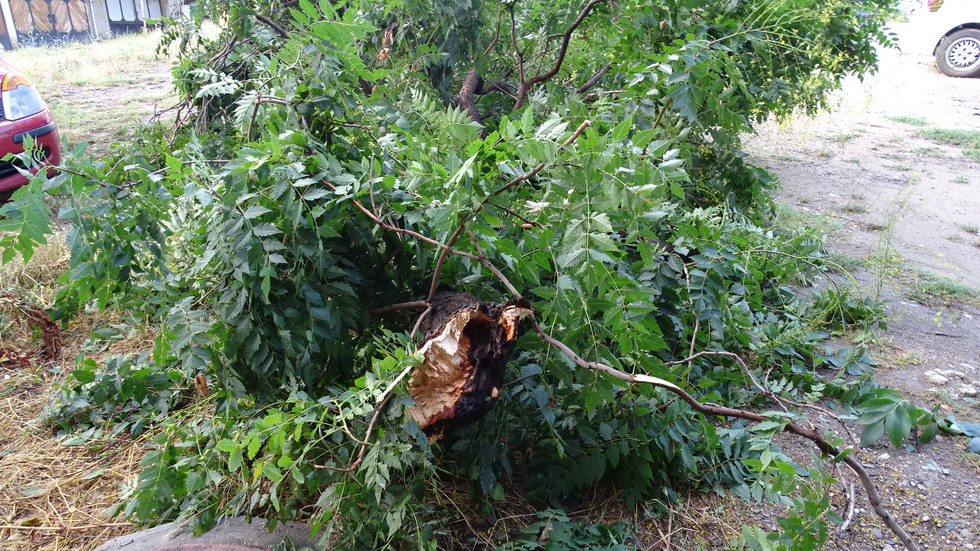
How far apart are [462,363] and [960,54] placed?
13020mm

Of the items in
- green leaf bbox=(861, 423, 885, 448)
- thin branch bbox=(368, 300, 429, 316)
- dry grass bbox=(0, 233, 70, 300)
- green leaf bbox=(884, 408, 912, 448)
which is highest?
green leaf bbox=(884, 408, 912, 448)

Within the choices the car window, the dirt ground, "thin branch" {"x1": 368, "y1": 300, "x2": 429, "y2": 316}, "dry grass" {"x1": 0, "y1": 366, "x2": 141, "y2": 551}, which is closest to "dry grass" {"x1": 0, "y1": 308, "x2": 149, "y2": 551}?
"dry grass" {"x1": 0, "y1": 366, "x2": 141, "y2": 551}

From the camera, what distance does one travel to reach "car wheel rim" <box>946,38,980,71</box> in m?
10.6

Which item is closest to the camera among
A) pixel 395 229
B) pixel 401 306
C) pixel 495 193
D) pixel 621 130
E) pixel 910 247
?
pixel 621 130

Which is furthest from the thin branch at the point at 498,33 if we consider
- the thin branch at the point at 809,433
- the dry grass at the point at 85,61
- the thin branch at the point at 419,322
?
the dry grass at the point at 85,61

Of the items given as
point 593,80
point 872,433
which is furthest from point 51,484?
point 593,80

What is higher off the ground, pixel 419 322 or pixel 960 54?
pixel 960 54

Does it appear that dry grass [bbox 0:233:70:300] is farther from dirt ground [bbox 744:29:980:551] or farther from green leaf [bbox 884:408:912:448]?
green leaf [bbox 884:408:912:448]

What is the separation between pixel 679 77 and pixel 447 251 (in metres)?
1.37

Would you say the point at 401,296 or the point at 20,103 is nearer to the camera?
the point at 401,296

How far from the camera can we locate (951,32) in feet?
35.0

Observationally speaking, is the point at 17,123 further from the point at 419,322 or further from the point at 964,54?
the point at 964,54

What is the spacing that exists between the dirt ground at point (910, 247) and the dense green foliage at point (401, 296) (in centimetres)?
39

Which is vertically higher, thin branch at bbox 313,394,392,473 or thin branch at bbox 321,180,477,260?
thin branch at bbox 321,180,477,260
